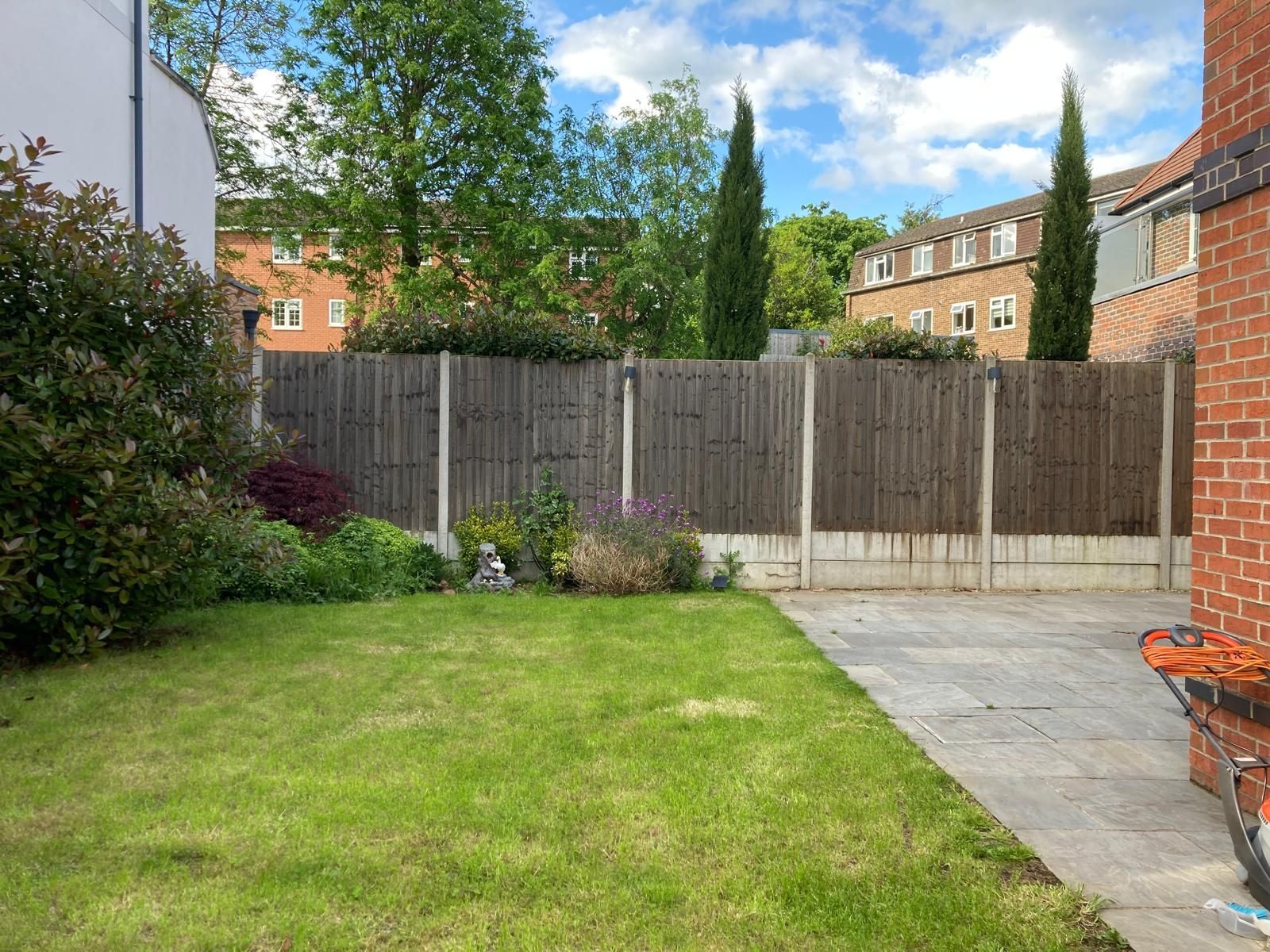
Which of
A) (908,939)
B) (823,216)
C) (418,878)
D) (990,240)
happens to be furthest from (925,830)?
(823,216)

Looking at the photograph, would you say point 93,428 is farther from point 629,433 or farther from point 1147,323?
point 1147,323

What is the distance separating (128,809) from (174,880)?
663 mm

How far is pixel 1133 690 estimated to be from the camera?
5008 mm

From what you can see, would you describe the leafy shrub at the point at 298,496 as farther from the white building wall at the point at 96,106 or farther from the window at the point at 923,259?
the window at the point at 923,259

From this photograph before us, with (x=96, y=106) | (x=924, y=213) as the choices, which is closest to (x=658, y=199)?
(x=96, y=106)

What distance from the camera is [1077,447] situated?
28.8 ft

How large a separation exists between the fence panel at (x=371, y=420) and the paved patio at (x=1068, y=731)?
153 inches

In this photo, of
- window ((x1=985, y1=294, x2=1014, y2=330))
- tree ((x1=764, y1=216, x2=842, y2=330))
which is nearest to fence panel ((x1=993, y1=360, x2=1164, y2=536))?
window ((x1=985, y1=294, x2=1014, y2=330))

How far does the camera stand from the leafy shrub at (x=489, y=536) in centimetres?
823

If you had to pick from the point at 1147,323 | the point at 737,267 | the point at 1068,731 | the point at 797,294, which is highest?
the point at 797,294

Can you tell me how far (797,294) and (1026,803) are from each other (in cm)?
3660

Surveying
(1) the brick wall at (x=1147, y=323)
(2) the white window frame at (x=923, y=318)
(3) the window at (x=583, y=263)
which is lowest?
(1) the brick wall at (x=1147, y=323)

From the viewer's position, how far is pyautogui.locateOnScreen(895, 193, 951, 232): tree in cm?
4700

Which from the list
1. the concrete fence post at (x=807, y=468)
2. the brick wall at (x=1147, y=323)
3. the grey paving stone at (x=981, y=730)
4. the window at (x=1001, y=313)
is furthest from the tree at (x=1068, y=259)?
the window at (x=1001, y=313)
